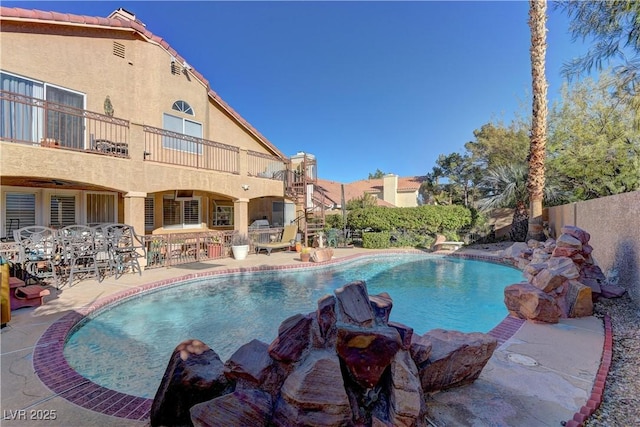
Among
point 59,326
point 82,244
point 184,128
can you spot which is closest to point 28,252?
point 82,244

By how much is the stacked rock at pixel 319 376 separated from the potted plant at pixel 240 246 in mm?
10354

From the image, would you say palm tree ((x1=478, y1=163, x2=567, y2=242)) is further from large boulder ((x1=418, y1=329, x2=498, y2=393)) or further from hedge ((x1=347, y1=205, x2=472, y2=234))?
large boulder ((x1=418, y1=329, x2=498, y2=393))

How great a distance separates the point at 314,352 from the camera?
2.61 m

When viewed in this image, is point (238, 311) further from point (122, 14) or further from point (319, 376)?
point (122, 14)

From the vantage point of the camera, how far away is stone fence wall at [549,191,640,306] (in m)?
6.25

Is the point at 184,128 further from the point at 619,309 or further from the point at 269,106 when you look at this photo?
the point at 619,309

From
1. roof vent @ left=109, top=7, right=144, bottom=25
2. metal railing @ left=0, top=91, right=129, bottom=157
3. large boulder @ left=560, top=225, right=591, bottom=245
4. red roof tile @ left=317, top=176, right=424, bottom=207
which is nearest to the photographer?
large boulder @ left=560, top=225, right=591, bottom=245

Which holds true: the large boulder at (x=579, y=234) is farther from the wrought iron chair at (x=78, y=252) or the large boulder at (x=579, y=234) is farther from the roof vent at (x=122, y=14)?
the roof vent at (x=122, y=14)

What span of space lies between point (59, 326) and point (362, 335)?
5.65 metres

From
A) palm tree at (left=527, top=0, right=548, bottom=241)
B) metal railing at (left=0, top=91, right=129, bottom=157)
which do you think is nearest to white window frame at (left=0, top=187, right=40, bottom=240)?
metal railing at (left=0, top=91, right=129, bottom=157)

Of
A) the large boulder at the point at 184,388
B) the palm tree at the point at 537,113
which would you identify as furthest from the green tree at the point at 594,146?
the large boulder at the point at 184,388

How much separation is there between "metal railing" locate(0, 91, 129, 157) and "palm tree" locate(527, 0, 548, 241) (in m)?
17.3

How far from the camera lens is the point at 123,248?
9438 mm

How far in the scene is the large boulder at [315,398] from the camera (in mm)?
2275
